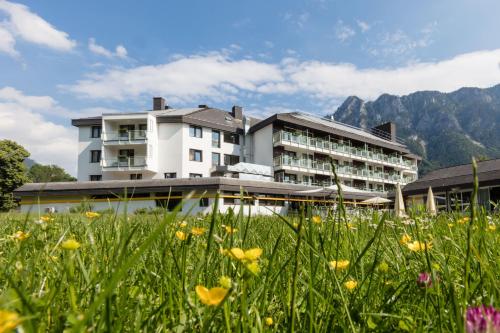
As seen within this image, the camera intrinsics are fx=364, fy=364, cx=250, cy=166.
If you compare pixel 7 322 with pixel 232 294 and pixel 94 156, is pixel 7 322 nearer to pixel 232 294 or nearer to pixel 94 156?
pixel 232 294

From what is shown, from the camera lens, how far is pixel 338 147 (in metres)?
44.3

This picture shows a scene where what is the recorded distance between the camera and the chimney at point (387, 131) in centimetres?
5541

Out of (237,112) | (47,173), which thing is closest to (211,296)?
(237,112)

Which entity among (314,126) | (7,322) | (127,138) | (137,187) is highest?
(314,126)

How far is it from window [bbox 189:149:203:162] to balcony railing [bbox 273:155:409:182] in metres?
7.88

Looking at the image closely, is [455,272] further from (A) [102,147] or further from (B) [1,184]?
(B) [1,184]

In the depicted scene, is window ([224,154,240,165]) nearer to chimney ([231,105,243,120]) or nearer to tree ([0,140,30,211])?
chimney ([231,105,243,120])

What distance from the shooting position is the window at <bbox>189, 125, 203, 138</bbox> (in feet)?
124

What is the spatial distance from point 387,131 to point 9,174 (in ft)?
168

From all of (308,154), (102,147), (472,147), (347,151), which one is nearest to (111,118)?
(102,147)

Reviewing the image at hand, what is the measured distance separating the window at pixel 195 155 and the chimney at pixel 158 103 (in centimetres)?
1062

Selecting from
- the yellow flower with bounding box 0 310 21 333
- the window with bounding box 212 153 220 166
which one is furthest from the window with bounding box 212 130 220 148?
the yellow flower with bounding box 0 310 21 333

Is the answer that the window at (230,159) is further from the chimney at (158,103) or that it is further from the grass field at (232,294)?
the grass field at (232,294)

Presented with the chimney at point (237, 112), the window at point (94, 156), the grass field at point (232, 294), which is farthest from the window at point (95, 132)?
the grass field at point (232, 294)
